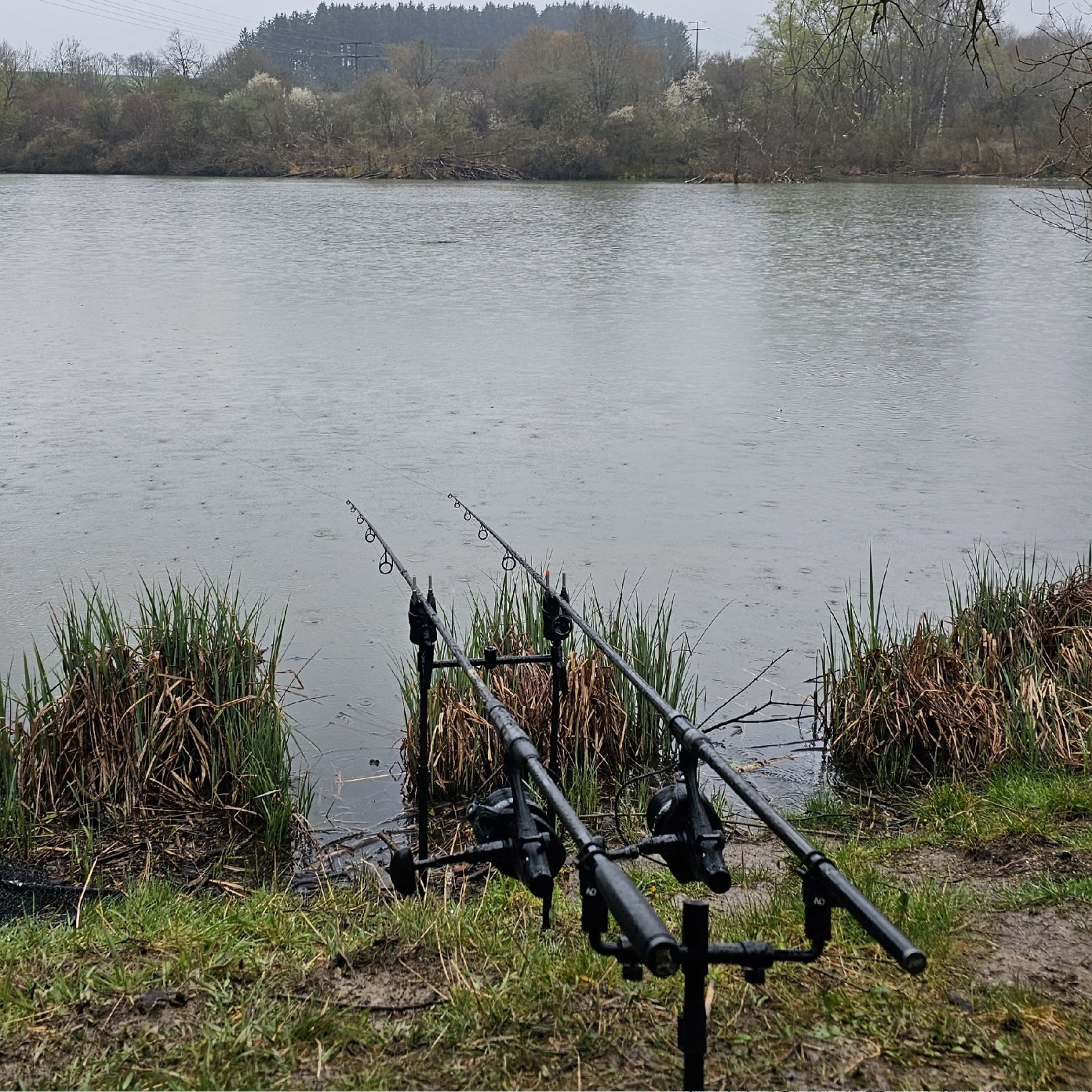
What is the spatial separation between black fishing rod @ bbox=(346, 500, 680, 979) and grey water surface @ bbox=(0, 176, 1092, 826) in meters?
1.61

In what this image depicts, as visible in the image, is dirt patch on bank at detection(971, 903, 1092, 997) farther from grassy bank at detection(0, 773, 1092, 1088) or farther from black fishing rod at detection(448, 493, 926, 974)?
black fishing rod at detection(448, 493, 926, 974)

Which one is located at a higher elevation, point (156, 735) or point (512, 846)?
point (512, 846)

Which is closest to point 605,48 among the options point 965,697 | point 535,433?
point 535,433

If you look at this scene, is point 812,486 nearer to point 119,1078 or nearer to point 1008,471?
point 1008,471

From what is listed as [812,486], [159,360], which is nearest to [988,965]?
[812,486]

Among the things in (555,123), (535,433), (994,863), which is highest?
(555,123)

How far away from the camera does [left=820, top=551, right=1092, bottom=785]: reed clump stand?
368 centimetres

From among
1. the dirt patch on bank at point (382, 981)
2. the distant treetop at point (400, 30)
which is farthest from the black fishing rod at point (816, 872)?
the distant treetop at point (400, 30)

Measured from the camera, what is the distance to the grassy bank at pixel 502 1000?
1.82 meters

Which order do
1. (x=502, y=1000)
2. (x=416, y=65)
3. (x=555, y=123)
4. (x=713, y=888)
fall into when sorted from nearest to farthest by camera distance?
(x=713, y=888)
(x=502, y=1000)
(x=555, y=123)
(x=416, y=65)

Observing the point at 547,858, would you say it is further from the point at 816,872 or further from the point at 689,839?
the point at 816,872

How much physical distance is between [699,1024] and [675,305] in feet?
33.6

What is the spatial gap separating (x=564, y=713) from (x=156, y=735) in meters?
1.13

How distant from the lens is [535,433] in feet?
23.0
